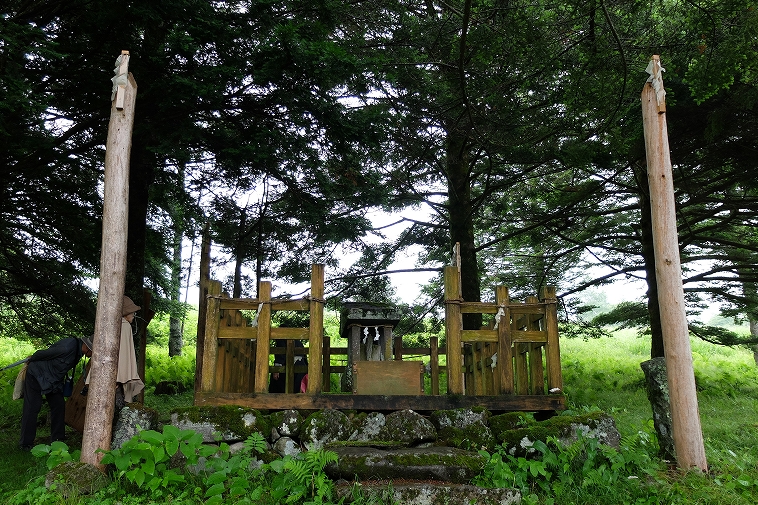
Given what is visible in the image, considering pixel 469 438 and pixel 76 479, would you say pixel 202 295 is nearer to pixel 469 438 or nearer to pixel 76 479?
pixel 76 479

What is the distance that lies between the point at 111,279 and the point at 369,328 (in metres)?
4.02

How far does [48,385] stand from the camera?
317 inches

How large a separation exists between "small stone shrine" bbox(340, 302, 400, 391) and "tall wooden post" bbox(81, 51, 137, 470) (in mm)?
3599

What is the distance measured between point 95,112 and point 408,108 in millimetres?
5325

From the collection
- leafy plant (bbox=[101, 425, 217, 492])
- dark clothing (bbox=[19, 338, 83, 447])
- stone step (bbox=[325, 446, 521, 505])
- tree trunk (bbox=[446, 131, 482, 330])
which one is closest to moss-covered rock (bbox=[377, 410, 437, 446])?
stone step (bbox=[325, 446, 521, 505])

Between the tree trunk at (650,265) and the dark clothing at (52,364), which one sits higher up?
the tree trunk at (650,265)

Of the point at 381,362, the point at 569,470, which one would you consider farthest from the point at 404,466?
the point at 569,470

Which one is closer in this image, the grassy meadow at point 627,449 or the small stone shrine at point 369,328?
the grassy meadow at point 627,449

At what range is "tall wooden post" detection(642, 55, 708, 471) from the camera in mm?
6031

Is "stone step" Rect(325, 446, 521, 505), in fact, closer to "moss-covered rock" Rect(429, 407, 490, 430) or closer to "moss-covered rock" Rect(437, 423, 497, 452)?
"moss-covered rock" Rect(437, 423, 497, 452)

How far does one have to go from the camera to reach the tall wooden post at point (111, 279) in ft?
19.6

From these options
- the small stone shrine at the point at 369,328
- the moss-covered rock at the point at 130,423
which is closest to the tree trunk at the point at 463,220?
the small stone shrine at the point at 369,328

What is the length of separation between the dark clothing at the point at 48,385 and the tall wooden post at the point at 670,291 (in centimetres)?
763

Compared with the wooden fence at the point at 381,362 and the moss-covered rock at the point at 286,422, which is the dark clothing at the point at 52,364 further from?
the moss-covered rock at the point at 286,422
